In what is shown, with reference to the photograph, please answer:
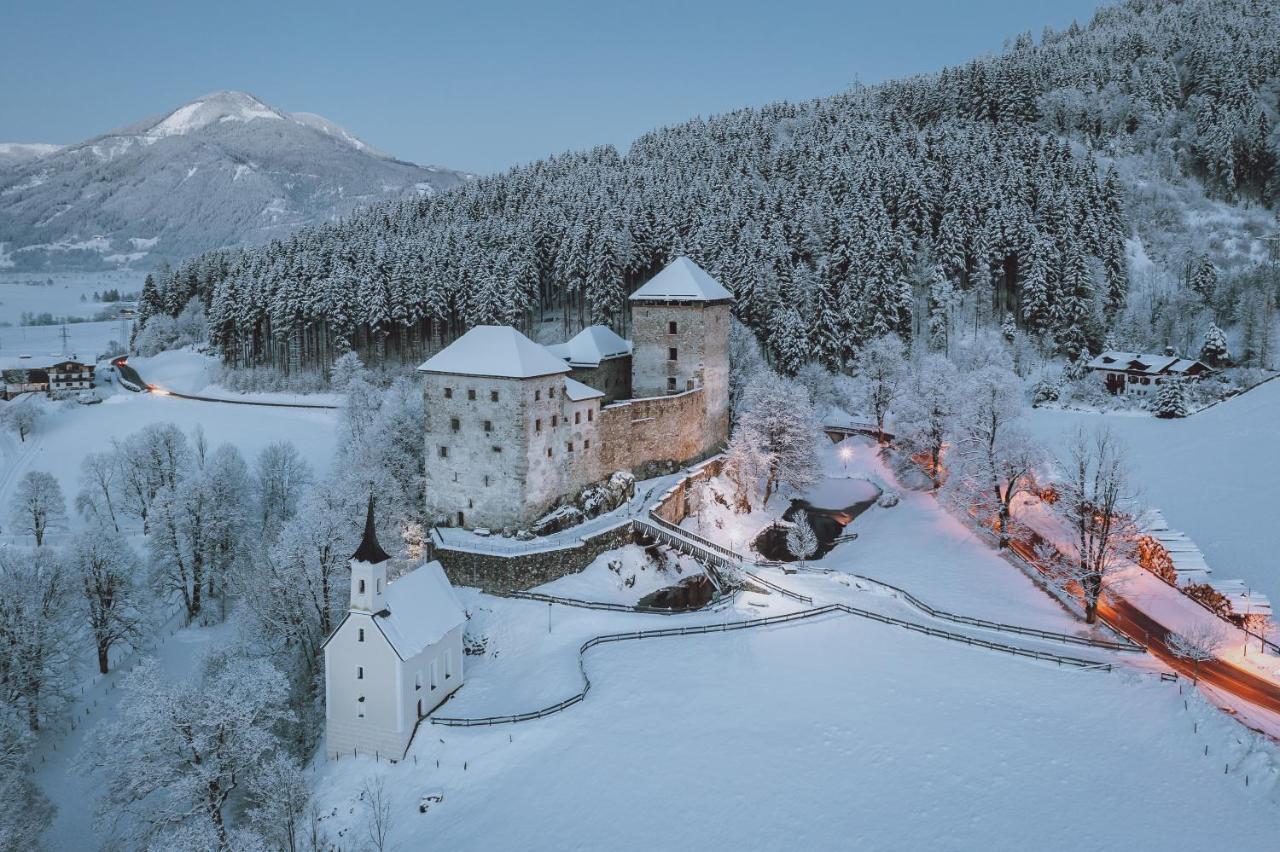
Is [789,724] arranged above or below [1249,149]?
below

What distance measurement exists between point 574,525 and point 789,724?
16.7 m

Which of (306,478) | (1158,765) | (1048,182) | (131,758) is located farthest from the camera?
(1048,182)

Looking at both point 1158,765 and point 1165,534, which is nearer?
→ point 1158,765

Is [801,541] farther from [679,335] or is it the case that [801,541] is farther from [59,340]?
[59,340]

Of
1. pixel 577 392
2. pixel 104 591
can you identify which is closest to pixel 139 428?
pixel 104 591

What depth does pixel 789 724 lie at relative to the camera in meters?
25.9

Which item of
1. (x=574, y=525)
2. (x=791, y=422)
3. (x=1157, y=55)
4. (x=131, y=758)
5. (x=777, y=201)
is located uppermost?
(x=1157, y=55)

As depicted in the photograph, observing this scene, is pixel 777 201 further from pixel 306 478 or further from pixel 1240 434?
pixel 306 478

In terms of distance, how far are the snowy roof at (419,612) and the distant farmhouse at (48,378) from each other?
220 feet

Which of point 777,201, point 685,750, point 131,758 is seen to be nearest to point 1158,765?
point 685,750

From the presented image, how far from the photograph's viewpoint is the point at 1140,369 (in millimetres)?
61438

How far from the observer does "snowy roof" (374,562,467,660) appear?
2812cm

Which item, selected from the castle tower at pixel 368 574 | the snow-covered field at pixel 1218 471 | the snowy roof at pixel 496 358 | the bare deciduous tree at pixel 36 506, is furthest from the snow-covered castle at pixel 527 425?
the bare deciduous tree at pixel 36 506

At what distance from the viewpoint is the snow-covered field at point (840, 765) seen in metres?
21.6
